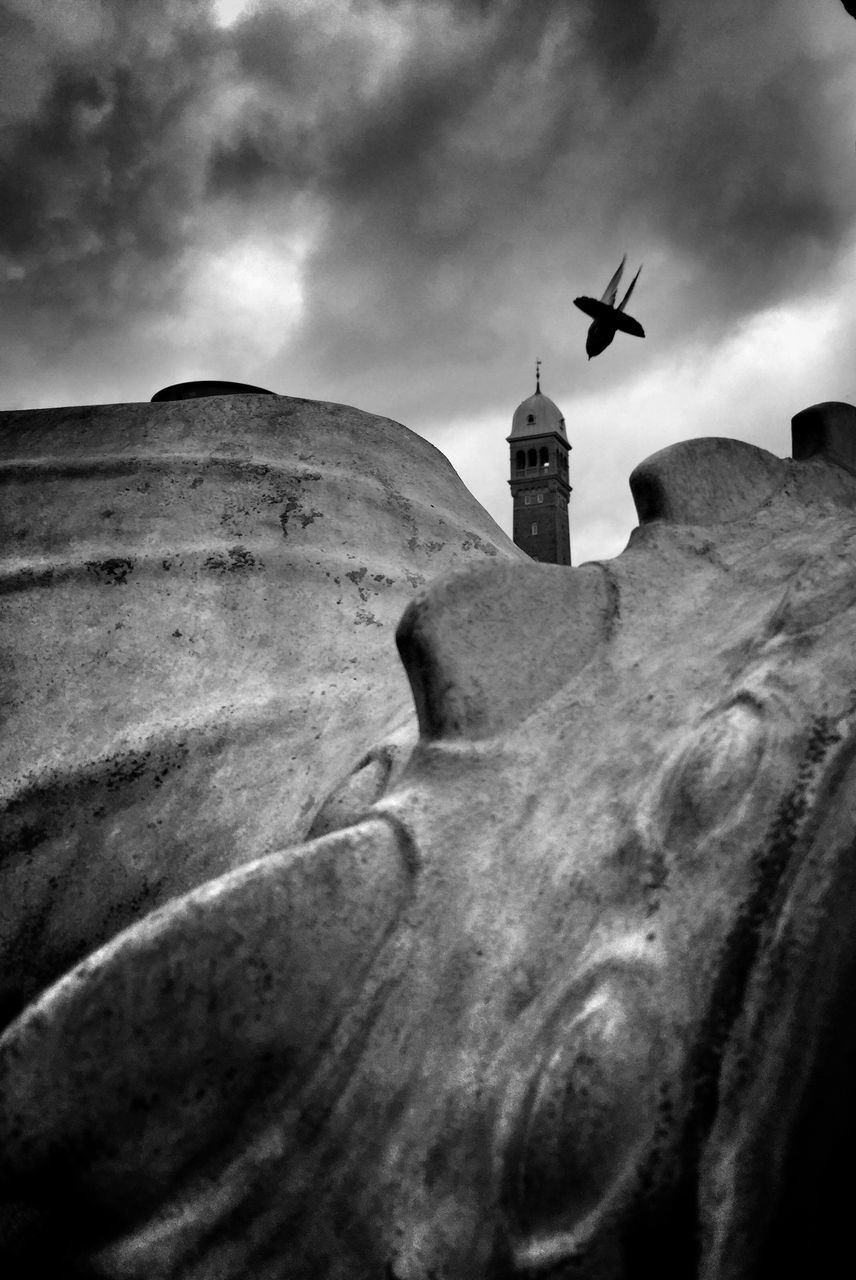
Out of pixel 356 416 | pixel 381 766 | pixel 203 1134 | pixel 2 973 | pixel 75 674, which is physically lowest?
pixel 203 1134

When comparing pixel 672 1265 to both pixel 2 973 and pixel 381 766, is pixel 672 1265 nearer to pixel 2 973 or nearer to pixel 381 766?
pixel 381 766

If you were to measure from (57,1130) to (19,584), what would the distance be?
115cm

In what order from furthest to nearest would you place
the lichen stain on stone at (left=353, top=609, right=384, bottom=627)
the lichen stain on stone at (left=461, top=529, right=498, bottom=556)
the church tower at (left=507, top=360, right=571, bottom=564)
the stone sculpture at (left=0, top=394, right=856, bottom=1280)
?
the church tower at (left=507, top=360, right=571, bottom=564), the lichen stain on stone at (left=461, top=529, right=498, bottom=556), the lichen stain on stone at (left=353, top=609, right=384, bottom=627), the stone sculpture at (left=0, top=394, right=856, bottom=1280)

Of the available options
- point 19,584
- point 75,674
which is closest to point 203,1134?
point 75,674

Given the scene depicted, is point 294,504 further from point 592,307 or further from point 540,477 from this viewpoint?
point 540,477

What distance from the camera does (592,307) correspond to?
271 cm

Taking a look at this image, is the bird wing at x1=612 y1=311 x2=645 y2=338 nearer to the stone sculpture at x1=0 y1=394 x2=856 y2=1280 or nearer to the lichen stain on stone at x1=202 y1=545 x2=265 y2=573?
the lichen stain on stone at x1=202 y1=545 x2=265 y2=573

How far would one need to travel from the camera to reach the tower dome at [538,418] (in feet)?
117

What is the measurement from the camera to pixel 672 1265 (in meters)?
0.79

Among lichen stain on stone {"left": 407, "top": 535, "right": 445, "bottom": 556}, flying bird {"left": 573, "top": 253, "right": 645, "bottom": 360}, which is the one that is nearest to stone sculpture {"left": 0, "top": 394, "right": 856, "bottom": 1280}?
lichen stain on stone {"left": 407, "top": 535, "right": 445, "bottom": 556}

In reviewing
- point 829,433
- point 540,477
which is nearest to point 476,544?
point 829,433

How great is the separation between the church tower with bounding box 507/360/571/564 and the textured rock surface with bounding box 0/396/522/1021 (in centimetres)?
A: 3203

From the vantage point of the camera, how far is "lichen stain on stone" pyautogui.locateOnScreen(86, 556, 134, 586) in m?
1.88

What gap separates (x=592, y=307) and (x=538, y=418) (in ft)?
111
